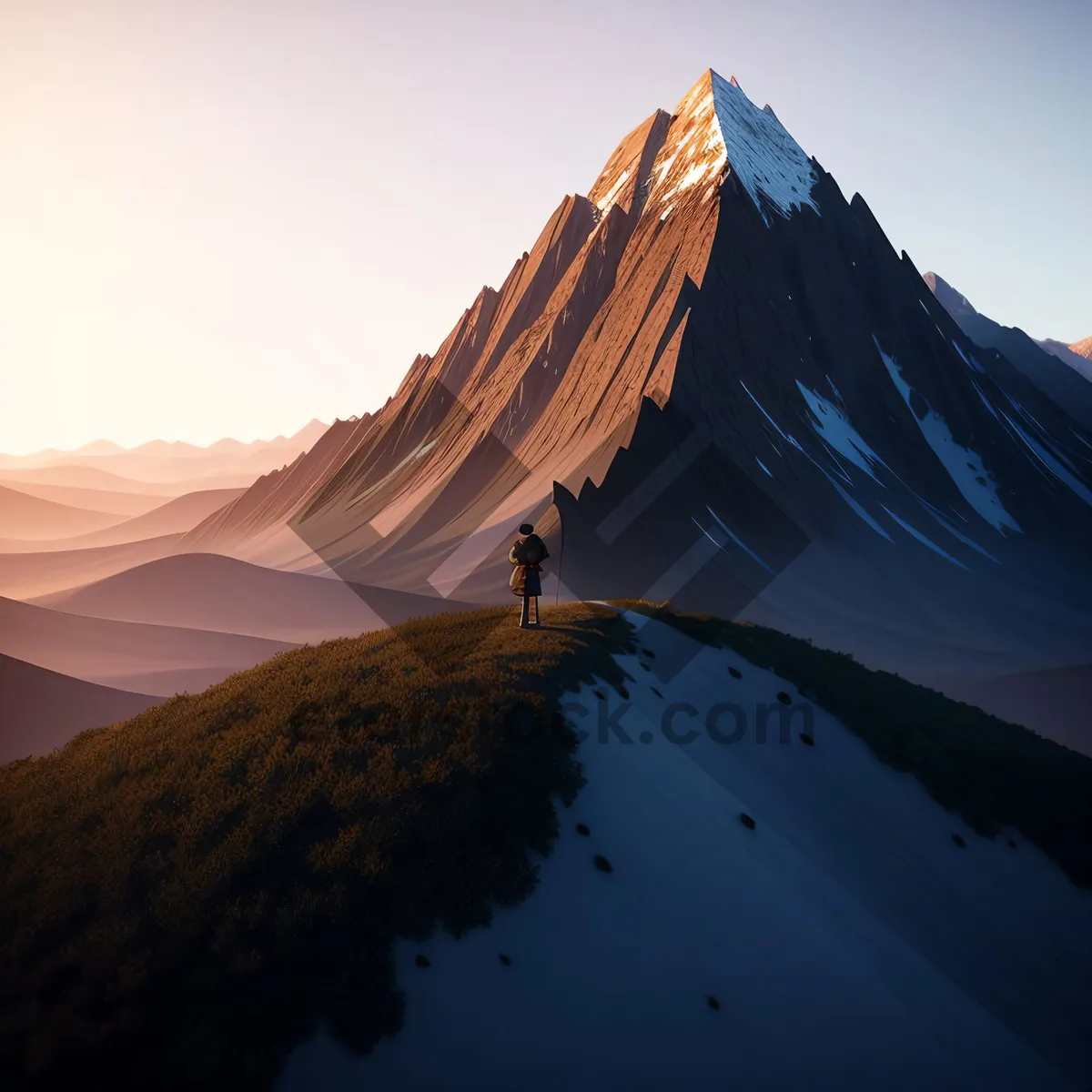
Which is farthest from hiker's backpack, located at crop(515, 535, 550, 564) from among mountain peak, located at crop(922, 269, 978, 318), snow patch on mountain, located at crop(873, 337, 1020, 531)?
mountain peak, located at crop(922, 269, 978, 318)

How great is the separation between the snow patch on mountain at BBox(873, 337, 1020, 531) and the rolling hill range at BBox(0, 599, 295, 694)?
70197mm

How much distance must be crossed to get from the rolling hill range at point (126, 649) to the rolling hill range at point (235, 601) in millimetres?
4265

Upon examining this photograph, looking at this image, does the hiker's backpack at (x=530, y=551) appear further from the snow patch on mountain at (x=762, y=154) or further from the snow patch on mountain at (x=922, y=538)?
the snow patch on mountain at (x=762, y=154)

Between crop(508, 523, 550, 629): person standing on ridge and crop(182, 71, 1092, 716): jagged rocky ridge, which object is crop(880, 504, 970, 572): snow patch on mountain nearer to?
crop(182, 71, 1092, 716): jagged rocky ridge

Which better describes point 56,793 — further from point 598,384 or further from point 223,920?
point 598,384

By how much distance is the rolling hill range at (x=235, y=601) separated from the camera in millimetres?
52406

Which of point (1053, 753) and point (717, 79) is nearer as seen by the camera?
point (1053, 753)

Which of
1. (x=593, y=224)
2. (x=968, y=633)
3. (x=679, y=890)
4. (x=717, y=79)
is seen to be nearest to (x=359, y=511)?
(x=593, y=224)

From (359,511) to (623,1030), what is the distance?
261 ft

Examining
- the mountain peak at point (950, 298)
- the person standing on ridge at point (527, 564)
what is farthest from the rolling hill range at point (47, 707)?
the mountain peak at point (950, 298)

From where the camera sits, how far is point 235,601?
60375 millimetres

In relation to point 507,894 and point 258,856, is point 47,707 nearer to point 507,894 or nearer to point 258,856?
point 258,856

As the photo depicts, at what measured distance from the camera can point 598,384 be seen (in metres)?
72.4

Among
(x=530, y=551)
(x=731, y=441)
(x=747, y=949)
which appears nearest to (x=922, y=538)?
(x=731, y=441)
